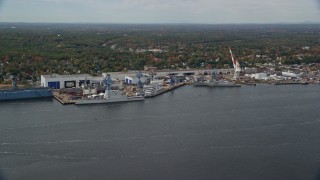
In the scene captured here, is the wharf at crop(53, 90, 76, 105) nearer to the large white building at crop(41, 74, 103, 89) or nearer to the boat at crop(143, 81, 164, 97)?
the large white building at crop(41, 74, 103, 89)

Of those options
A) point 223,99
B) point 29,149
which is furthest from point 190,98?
point 29,149

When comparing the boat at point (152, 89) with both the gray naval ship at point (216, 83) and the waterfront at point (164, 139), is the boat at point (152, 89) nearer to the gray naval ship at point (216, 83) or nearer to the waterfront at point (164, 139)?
the waterfront at point (164, 139)

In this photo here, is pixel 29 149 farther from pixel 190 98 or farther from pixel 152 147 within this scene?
pixel 190 98

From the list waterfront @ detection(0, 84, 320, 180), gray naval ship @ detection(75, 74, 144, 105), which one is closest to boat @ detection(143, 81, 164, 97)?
gray naval ship @ detection(75, 74, 144, 105)

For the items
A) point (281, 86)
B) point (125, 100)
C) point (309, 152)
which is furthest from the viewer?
point (281, 86)

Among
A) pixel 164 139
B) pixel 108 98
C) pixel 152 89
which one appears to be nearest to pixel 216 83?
pixel 152 89

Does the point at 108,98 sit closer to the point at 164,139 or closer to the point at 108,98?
the point at 108,98

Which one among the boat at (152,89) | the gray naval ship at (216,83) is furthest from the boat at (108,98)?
the gray naval ship at (216,83)
